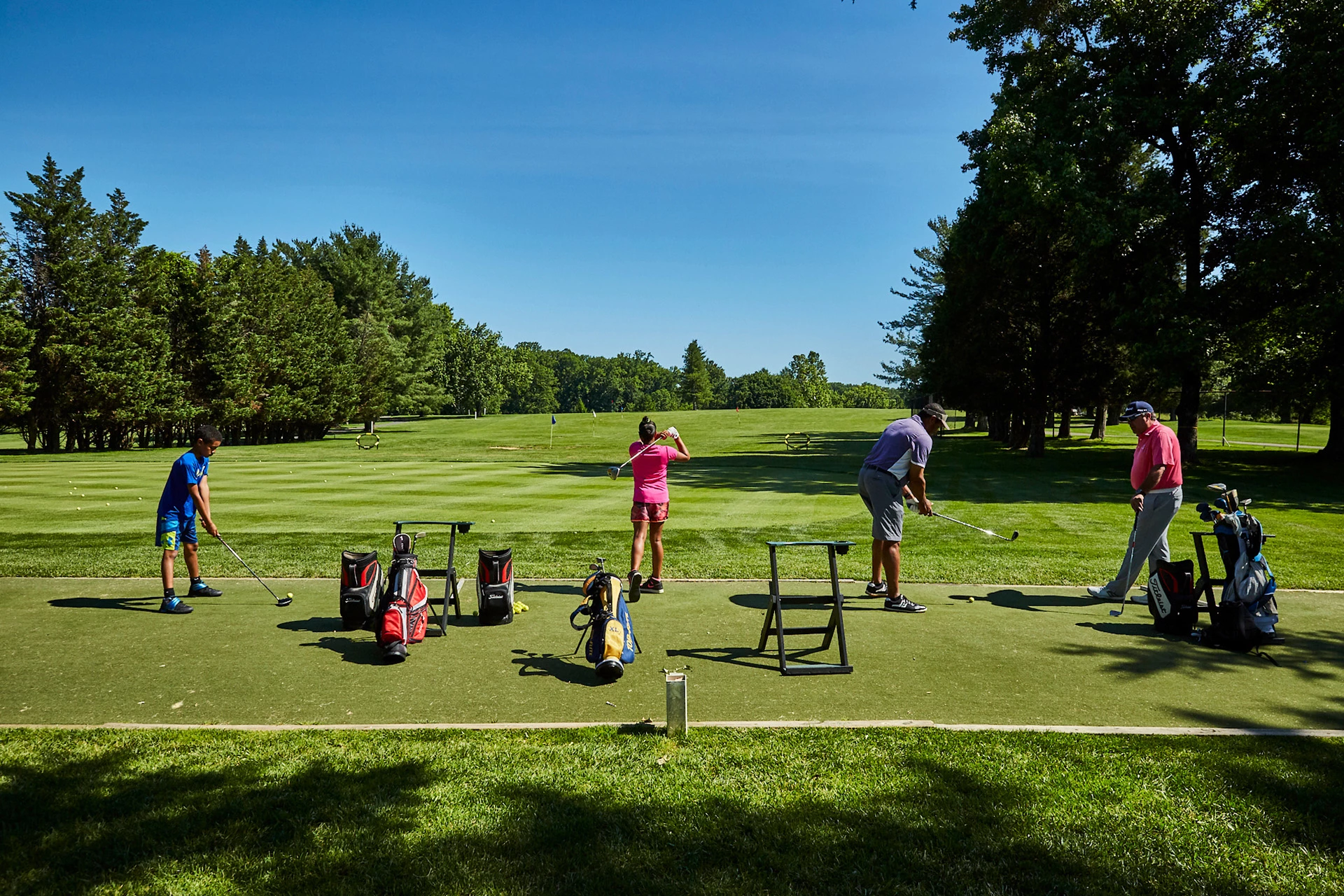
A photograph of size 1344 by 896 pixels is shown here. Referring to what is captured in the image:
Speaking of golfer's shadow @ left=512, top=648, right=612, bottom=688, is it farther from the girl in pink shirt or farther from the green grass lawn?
the green grass lawn

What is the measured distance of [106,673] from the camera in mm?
7035

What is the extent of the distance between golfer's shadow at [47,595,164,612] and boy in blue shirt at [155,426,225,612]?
0.17 meters

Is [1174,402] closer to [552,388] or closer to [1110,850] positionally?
[1110,850]

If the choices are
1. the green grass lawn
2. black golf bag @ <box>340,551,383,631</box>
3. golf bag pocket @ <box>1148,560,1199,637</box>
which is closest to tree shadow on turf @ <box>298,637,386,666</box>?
black golf bag @ <box>340,551,383,631</box>

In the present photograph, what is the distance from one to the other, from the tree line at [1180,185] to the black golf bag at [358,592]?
84.1 feet

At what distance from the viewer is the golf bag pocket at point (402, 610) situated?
7391 millimetres

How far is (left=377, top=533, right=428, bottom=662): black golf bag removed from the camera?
739cm

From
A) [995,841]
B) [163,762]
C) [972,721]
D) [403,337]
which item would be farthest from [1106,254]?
[403,337]

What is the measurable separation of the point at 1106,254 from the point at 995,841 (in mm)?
28896

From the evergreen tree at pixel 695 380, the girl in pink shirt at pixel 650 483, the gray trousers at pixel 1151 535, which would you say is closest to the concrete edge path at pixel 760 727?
the gray trousers at pixel 1151 535

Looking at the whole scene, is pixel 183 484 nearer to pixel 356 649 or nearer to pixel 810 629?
pixel 356 649

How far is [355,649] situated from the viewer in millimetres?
7824

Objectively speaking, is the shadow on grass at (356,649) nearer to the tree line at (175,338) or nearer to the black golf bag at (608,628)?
the black golf bag at (608,628)

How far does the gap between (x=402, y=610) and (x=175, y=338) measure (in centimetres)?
5486
